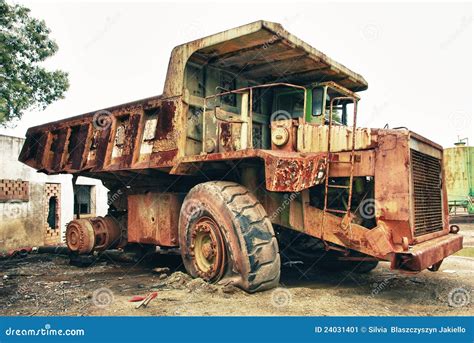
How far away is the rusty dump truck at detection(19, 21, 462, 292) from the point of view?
4.97 m

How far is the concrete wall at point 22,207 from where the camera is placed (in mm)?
11523

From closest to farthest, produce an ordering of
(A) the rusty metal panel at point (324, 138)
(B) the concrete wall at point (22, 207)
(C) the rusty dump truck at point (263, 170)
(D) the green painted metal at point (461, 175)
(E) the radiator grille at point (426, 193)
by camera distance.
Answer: (C) the rusty dump truck at point (263, 170) < (E) the radiator grille at point (426, 193) < (A) the rusty metal panel at point (324, 138) < (B) the concrete wall at point (22, 207) < (D) the green painted metal at point (461, 175)

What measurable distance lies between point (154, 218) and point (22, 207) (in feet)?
21.9

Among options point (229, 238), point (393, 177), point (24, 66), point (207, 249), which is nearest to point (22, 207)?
point (24, 66)

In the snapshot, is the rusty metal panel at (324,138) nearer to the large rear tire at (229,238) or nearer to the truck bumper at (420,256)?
the large rear tire at (229,238)

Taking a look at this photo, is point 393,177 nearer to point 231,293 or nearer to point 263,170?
point 263,170

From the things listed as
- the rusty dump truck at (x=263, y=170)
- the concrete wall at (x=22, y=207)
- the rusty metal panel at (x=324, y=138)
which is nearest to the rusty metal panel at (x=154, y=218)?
the rusty dump truck at (x=263, y=170)

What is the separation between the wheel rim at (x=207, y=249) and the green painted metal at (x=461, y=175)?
16.5 metres

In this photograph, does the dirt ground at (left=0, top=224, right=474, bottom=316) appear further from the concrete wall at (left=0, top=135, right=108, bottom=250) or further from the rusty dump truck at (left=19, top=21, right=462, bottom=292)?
the concrete wall at (left=0, top=135, right=108, bottom=250)

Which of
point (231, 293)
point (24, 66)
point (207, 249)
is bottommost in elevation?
point (231, 293)

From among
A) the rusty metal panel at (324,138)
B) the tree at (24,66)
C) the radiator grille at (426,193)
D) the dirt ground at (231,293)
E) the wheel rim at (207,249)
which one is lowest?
the dirt ground at (231,293)

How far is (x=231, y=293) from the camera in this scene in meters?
5.02

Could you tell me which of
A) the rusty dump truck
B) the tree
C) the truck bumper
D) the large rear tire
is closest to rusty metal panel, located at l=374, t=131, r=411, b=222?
the rusty dump truck

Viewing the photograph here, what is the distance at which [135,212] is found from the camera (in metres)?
7.46
